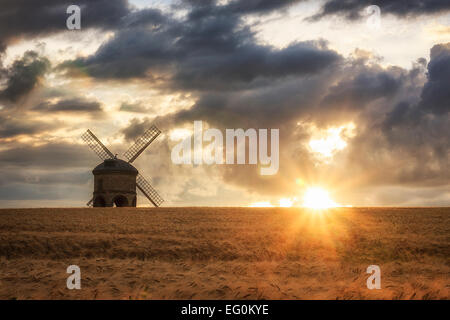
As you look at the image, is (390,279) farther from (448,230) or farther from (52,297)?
(448,230)

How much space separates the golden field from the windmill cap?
12.3 metres

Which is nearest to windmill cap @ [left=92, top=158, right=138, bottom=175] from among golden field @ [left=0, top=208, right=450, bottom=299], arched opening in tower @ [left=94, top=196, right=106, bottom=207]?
arched opening in tower @ [left=94, top=196, right=106, bottom=207]

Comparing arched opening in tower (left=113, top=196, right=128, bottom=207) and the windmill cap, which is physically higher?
the windmill cap

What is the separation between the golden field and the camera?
1167cm

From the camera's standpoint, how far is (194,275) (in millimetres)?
13680

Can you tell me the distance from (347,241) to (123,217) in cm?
1706

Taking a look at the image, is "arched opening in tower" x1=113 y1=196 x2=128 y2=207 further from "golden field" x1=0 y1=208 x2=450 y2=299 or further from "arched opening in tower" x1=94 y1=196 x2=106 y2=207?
"golden field" x1=0 y1=208 x2=450 y2=299

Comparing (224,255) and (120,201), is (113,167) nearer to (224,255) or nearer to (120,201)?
(120,201)

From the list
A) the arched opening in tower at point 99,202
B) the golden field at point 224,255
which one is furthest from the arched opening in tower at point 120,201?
the golden field at point 224,255

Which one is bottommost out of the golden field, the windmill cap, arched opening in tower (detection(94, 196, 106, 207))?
the golden field

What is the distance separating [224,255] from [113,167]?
31579mm

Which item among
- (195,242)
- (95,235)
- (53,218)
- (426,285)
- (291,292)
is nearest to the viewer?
(291,292)

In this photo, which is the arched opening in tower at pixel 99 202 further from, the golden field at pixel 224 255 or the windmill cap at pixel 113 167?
the golden field at pixel 224 255
